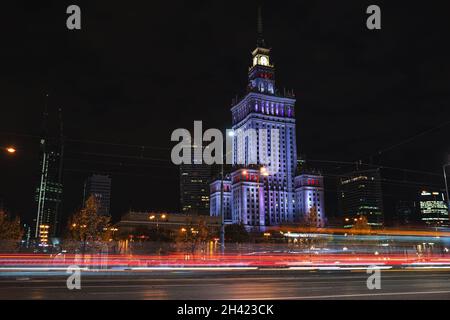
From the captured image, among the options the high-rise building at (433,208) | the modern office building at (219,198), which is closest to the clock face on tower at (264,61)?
the modern office building at (219,198)

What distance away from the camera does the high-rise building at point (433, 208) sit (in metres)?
131

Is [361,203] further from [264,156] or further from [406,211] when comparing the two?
[264,156]

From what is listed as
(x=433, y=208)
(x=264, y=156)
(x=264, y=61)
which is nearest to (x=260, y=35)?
(x=264, y=61)

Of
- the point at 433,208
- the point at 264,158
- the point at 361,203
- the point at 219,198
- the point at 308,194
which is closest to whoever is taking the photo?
the point at 433,208

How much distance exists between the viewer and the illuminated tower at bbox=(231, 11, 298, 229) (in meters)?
160

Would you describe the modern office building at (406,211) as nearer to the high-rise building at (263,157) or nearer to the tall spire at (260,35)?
the high-rise building at (263,157)

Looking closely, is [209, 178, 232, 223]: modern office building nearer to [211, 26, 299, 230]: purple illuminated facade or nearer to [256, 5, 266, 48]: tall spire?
[211, 26, 299, 230]: purple illuminated facade

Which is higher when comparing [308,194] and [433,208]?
[308,194]

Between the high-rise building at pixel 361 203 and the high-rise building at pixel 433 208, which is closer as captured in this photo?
the high-rise building at pixel 433 208

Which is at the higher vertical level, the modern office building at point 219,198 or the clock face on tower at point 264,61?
the clock face on tower at point 264,61

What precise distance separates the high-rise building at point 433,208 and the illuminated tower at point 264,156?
49499mm

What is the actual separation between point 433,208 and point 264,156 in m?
61.9

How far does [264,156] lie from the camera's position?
162 meters
